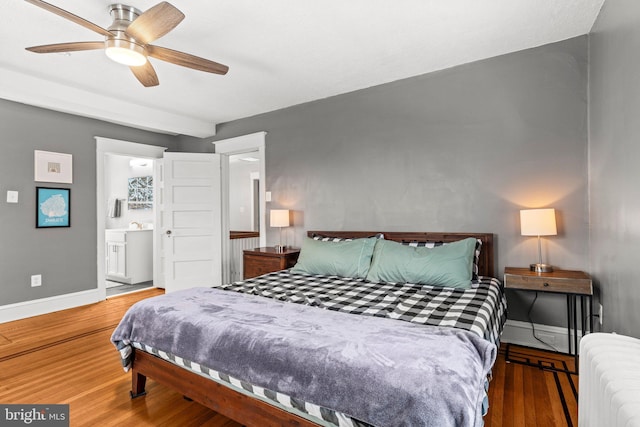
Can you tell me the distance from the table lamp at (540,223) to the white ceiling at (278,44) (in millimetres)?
1402

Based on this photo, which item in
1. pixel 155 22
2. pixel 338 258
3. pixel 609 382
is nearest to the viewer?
pixel 609 382

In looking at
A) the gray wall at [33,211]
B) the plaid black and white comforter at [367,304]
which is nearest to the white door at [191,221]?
the gray wall at [33,211]

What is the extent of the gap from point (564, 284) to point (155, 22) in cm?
317

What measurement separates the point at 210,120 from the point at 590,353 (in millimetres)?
4866

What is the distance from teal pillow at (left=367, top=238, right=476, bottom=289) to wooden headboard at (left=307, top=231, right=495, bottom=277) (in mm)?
289

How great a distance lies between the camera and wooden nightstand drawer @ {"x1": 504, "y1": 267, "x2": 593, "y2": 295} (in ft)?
7.50

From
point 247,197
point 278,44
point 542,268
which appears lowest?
point 542,268

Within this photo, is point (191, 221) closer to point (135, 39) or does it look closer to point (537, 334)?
point (135, 39)

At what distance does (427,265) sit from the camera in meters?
2.60

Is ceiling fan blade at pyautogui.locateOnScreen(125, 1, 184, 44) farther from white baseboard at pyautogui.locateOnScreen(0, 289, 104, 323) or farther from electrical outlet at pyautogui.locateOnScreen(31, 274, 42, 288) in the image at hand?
white baseboard at pyautogui.locateOnScreen(0, 289, 104, 323)

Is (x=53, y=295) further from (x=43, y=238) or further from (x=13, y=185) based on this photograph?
(x=13, y=185)

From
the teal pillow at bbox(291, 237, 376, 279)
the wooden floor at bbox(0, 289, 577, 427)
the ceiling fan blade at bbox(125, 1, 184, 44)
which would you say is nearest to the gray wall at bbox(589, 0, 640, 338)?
the wooden floor at bbox(0, 289, 577, 427)

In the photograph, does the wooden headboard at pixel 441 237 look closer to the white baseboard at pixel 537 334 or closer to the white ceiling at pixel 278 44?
the white baseboard at pixel 537 334

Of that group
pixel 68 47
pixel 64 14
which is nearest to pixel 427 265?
pixel 64 14
